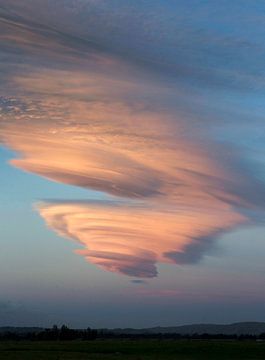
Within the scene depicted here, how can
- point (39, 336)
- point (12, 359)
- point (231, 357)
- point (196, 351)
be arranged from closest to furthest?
1. point (12, 359)
2. point (231, 357)
3. point (196, 351)
4. point (39, 336)

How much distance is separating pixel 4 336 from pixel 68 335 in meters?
15.5

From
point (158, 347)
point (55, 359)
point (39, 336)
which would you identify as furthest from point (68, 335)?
point (55, 359)

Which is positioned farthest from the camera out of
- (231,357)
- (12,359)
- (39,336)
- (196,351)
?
(39,336)

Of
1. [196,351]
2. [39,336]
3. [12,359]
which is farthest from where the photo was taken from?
[39,336]

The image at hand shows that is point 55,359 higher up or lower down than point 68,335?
lower down

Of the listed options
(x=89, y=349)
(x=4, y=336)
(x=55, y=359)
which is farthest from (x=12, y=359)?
(x=4, y=336)

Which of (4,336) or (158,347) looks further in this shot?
(4,336)

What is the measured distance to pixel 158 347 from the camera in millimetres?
82500

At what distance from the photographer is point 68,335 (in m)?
149

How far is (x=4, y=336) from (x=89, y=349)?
77643 millimetres

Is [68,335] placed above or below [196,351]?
above

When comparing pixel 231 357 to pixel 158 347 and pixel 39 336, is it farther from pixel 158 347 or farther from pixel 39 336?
pixel 39 336

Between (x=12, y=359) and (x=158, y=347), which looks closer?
(x=12, y=359)

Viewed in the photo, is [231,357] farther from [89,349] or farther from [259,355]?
[89,349]
